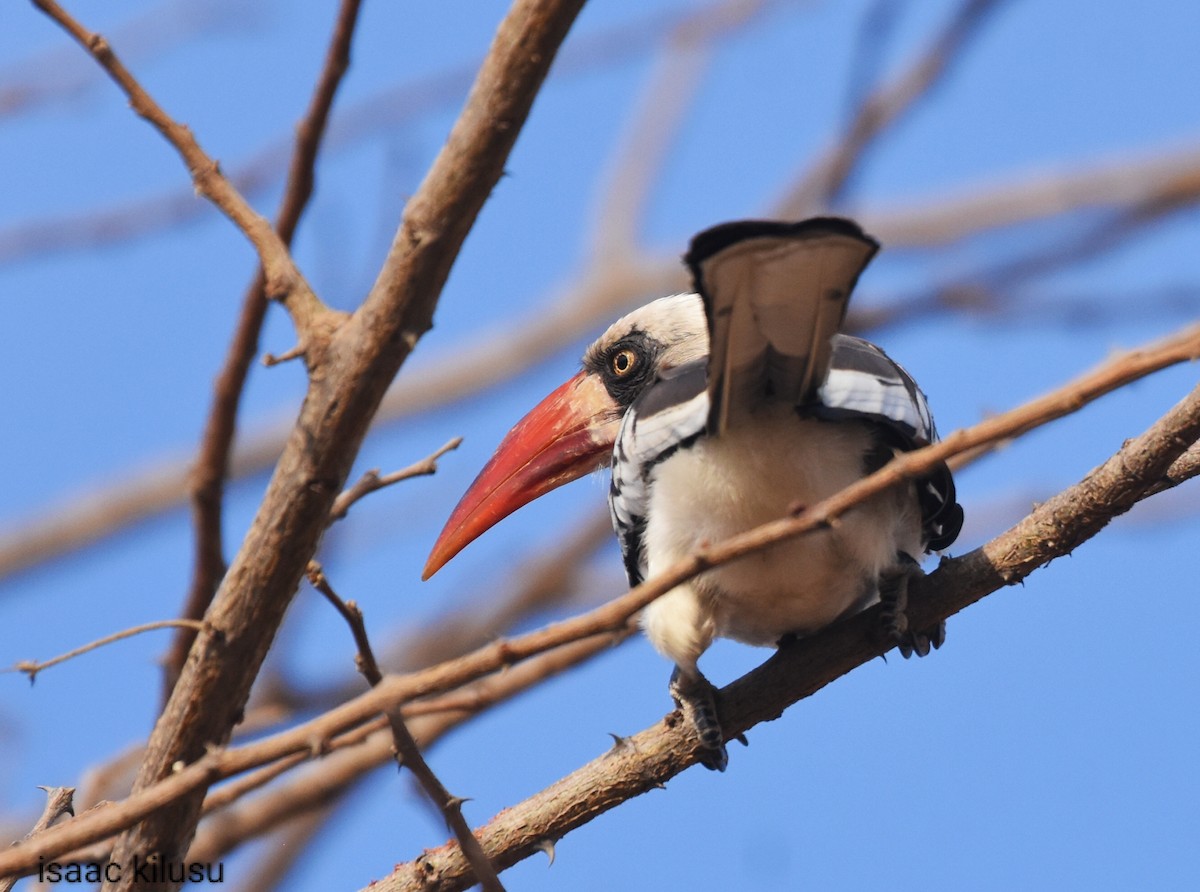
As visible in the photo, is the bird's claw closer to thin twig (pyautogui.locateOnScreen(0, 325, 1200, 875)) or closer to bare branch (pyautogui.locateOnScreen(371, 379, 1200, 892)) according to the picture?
bare branch (pyautogui.locateOnScreen(371, 379, 1200, 892))

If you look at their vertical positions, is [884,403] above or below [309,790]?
below

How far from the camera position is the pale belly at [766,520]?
8.72 ft

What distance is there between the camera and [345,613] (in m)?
1.89

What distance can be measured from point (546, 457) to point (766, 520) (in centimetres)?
120

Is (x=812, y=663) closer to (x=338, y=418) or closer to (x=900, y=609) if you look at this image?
(x=900, y=609)

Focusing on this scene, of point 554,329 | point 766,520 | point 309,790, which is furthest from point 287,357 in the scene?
point 554,329

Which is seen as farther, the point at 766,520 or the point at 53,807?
the point at 766,520

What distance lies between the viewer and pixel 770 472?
266 cm

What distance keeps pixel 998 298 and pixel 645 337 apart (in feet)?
7.61

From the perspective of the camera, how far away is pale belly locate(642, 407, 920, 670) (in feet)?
8.72

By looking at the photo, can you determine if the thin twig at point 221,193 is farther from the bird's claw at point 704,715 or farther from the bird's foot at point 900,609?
the bird's foot at point 900,609

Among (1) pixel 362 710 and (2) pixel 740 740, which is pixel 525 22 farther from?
(2) pixel 740 740

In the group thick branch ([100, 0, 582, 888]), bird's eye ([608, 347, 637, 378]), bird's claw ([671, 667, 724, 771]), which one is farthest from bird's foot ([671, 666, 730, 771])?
bird's eye ([608, 347, 637, 378])

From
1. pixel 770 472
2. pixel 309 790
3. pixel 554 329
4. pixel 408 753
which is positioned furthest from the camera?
pixel 554 329
